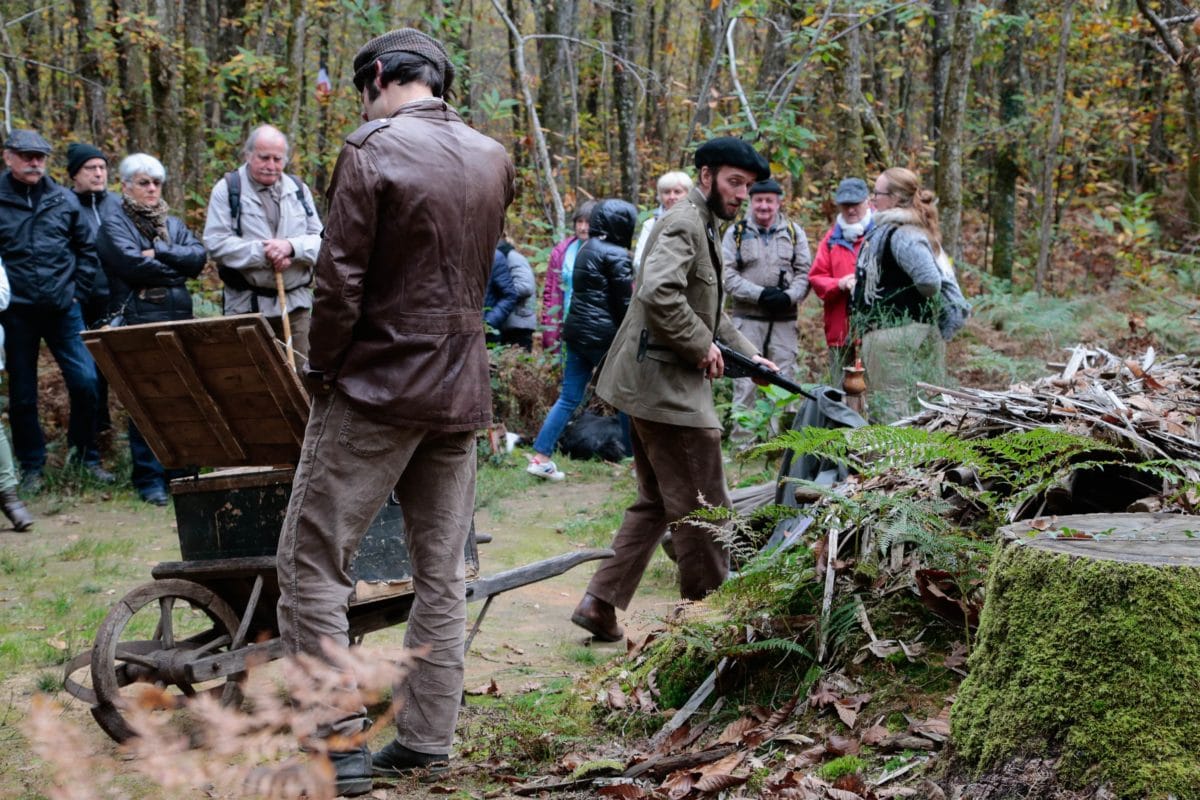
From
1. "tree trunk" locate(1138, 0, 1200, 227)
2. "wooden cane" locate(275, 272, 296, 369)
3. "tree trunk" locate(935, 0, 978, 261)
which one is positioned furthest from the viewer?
"tree trunk" locate(935, 0, 978, 261)

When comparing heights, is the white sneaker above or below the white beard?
below

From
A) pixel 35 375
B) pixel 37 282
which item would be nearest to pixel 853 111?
pixel 37 282

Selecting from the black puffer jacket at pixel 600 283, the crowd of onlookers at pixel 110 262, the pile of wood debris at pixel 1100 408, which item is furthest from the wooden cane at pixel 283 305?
the pile of wood debris at pixel 1100 408

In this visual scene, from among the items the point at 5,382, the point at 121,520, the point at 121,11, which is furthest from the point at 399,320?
the point at 121,11

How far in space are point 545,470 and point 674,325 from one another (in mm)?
4832

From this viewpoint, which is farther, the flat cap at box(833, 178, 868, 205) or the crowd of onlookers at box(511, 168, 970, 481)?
the flat cap at box(833, 178, 868, 205)

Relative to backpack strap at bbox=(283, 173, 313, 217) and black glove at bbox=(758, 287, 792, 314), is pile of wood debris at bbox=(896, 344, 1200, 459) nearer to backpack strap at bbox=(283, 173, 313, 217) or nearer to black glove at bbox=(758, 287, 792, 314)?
black glove at bbox=(758, 287, 792, 314)

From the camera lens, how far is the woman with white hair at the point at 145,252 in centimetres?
814

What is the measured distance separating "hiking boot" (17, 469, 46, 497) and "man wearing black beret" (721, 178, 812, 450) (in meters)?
5.71

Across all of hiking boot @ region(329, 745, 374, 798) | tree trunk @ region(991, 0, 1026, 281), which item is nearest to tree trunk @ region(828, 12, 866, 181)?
tree trunk @ region(991, 0, 1026, 281)

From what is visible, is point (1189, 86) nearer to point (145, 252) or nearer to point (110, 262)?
point (145, 252)

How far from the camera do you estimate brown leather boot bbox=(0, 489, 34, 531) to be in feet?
26.2

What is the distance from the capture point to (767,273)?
10000mm

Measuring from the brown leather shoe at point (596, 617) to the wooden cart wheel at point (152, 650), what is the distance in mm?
1845
